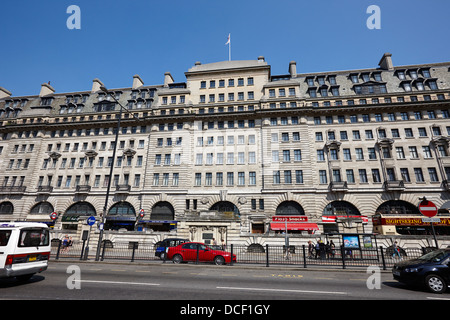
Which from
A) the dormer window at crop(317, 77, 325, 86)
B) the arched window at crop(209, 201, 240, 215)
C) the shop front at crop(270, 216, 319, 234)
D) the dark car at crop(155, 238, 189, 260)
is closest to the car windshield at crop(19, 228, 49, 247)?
the dark car at crop(155, 238, 189, 260)

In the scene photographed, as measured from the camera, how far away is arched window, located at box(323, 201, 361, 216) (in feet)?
107

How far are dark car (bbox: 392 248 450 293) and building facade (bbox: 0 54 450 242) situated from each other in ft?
60.2

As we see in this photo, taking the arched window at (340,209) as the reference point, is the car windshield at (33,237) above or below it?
below

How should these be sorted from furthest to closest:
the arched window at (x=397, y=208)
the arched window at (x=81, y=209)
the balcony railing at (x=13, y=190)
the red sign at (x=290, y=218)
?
the balcony railing at (x=13, y=190), the arched window at (x=81, y=209), the red sign at (x=290, y=218), the arched window at (x=397, y=208)

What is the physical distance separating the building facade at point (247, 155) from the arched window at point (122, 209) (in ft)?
0.63

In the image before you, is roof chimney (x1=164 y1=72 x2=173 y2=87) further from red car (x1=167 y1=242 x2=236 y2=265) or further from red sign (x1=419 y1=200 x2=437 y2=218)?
red sign (x1=419 y1=200 x2=437 y2=218)

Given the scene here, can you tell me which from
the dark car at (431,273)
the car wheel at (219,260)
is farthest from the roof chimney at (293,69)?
the dark car at (431,273)

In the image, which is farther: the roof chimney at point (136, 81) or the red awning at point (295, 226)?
the roof chimney at point (136, 81)

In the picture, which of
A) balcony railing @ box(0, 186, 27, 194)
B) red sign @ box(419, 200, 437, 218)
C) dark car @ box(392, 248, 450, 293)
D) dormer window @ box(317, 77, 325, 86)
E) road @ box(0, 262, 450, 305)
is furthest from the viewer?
dormer window @ box(317, 77, 325, 86)

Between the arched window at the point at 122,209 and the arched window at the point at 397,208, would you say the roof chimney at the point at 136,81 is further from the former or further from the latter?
the arched window at the point at 397,208

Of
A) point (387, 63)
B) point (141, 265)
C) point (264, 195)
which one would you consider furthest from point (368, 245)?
point (387, 63)

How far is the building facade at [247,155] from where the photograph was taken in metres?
32.4

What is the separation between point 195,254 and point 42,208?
37198 millimetres

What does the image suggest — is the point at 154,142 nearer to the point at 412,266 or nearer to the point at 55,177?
the point at 55,177
